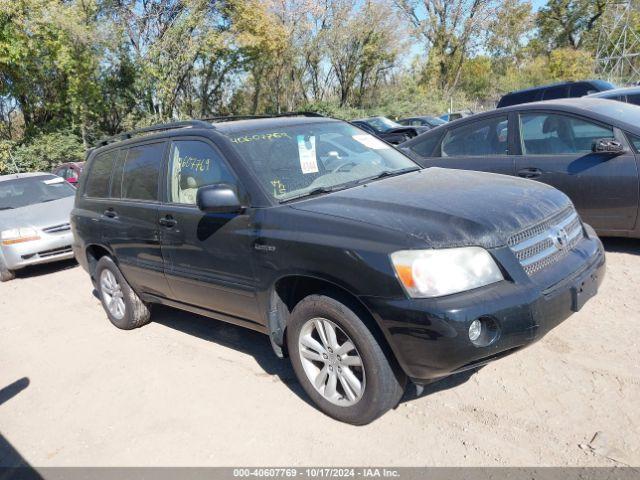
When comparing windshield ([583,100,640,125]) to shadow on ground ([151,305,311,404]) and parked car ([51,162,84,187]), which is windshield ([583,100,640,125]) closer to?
shadow on ground ([151,305,311,404])

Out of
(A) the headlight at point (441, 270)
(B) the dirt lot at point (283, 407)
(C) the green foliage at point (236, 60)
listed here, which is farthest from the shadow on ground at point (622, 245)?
(C) the green foliage at point (236, 60)

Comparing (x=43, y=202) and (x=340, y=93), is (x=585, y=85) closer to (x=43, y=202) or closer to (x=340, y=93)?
(x=43, y=202)

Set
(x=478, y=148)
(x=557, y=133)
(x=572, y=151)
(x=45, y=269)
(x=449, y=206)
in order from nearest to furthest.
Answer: (x=449, y=206) < (x=572, y=151) < (x=557, y=133) < (x=478, y=148) < (x=45, y=269)

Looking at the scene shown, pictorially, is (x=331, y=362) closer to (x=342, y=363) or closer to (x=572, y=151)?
(x=342, y=363)

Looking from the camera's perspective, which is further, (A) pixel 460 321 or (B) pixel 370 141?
(B) pixel 370 141

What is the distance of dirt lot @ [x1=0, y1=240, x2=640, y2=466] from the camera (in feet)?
9.64

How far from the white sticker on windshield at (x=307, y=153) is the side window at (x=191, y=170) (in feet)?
1.72

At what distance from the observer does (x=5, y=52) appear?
17.0 metres

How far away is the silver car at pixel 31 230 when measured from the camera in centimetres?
797

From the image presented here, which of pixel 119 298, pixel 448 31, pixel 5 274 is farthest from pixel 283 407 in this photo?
pixel 448 31

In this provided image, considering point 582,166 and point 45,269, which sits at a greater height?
point 582,166

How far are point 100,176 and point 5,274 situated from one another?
13.0 feet

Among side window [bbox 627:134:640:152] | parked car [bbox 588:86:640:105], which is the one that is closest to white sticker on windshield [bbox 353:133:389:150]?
side window [bbox 627:134:640:152]

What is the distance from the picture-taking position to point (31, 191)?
9289 mm
